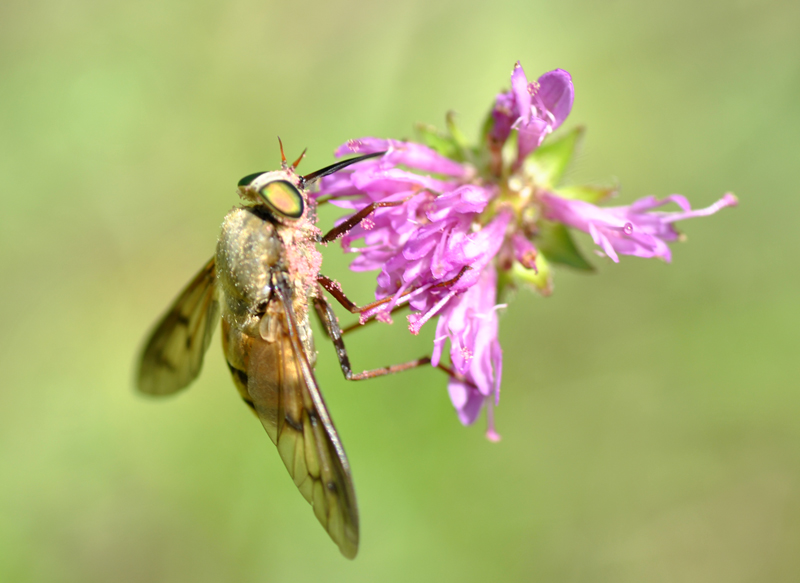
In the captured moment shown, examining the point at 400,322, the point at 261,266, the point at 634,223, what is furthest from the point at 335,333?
the point at 400,322

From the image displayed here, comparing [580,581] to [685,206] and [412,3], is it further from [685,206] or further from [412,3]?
[412,3]

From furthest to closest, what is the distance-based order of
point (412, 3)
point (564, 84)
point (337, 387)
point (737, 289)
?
point (412, 3), point (337, 387), point (737, 289), point (564, 84)

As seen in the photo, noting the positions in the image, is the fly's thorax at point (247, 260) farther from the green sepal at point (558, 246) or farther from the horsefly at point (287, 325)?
the green sepal at point (558, 246)

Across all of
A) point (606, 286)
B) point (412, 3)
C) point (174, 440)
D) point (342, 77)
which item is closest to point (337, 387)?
point (174, 440)

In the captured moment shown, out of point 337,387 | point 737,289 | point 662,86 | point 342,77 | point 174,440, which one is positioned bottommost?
point 737,289

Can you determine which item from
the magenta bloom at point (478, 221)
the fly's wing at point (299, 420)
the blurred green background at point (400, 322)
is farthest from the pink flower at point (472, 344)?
the blurred green background at point (400, 322)

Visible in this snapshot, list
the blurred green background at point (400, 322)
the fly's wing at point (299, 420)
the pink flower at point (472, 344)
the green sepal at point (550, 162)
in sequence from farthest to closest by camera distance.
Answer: the blurred green background at point (400, 322) < the green sepal at point (550, 162) < the pink flower at point (472, 344) < the fly's wing at point (299, 420)

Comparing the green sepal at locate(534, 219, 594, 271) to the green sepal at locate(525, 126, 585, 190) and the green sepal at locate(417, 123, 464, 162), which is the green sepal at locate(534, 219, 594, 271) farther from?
the green sepal at locate(417, 123, 464, 162)
